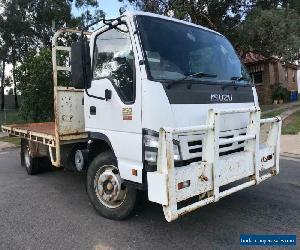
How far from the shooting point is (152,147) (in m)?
4.39

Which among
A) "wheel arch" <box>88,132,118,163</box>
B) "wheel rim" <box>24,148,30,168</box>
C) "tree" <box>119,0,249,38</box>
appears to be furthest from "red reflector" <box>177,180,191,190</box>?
"tree" <box>119,0,249,38</box>

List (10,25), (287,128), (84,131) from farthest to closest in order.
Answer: (10,25) < (287,128) < (84,131)

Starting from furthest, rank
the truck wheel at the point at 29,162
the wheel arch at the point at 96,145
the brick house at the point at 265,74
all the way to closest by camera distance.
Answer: the brick house at the point at 265,74 → the truck wheel at the point at 29,162 → the wheel arch at the point at 96,145

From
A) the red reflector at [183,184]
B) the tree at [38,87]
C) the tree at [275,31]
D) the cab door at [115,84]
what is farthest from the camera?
the tree at [275,31]

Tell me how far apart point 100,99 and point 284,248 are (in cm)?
282

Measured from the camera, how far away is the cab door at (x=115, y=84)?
4.63 m

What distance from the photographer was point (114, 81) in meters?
4.93

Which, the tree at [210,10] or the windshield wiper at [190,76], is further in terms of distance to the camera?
the tree at [210,10]

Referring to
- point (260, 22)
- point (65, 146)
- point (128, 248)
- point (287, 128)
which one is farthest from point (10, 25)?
point (128, 248)

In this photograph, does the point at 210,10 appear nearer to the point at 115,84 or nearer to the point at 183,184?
the point at 115,84

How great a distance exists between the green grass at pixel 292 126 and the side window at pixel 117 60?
32.6ft

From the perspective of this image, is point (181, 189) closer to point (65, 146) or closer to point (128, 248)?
point (128, 248)

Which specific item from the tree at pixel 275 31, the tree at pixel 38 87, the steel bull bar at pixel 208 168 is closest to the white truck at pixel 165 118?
the steel bull bar at pixel 208 168

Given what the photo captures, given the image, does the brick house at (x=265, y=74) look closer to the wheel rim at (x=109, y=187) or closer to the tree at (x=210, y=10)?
the tree at (x=210, y=10)
